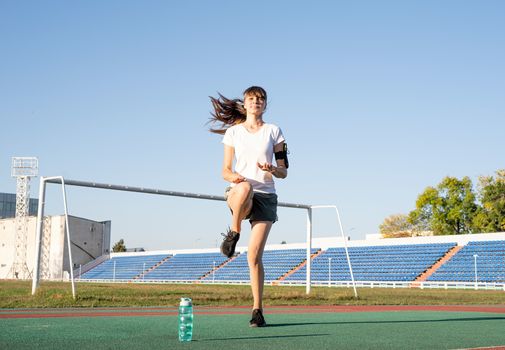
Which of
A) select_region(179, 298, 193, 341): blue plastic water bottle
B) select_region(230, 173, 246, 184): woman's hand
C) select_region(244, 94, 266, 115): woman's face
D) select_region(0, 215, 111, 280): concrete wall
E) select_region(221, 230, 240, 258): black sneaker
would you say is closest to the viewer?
select_region(179, 298, 193, 341): blue plastic water bottle

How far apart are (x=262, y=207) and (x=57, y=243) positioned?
4989cm

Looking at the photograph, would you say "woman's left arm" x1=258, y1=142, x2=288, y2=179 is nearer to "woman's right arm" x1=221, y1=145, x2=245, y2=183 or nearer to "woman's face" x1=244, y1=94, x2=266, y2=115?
"woman's right arm" x1=221, y1=145, x2=245, y2=183

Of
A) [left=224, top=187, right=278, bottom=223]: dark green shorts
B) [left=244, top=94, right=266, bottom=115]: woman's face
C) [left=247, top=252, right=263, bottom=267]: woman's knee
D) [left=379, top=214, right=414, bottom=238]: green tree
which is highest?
[left=379, top=214, right=414, bottom=238]: green tree

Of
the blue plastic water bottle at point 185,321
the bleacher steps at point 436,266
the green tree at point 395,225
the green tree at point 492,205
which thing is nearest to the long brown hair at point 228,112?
the blue plastic water bottle at point 185,321

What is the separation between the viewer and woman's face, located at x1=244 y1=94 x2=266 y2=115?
5699 mm

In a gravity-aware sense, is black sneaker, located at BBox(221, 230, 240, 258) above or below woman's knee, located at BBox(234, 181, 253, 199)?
below

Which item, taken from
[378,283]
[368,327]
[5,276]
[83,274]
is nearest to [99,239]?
[83,274]

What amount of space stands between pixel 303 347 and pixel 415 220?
6669 cm

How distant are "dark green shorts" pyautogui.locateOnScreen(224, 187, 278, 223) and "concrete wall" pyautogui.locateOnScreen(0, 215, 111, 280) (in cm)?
4758

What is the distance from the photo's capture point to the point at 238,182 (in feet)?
16.8

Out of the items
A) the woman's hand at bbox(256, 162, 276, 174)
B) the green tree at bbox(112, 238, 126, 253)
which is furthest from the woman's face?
the green tree at bbox(112, 238, 126, 253)

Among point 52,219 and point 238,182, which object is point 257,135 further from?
point 52,219

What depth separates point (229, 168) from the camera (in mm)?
5449

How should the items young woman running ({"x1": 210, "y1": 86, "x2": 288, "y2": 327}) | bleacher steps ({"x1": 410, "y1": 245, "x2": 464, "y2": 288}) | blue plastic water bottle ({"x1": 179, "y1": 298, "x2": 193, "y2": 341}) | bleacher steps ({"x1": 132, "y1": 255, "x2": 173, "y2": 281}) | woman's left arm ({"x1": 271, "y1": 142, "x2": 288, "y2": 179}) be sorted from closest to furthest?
blue plastic water bottle ({"x1": 179, "y1": 298, "x2": 193, "y2": 341}), woman's left arm ({"x1": 271, "y1": 142, "x2": 288, "y2": 179}), young woman running ({"x1": 210, "y1": 86, "x2": 288, "y2": 327}), bleacher steps ({"x1": 410, "y1": 245, "x2": 464, "y2": 288}), bleacher steps ({"x1": 132, "y1": 255, "x2": 173, "y2": 281})
